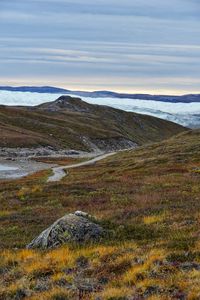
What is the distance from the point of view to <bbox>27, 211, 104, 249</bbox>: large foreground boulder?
19516 millimetres

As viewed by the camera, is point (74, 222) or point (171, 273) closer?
point (171, 273)

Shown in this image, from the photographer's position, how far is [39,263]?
16844 millimetres

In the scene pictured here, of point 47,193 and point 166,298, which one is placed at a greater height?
point 166,298

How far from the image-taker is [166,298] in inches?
503

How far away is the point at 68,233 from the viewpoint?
1962cm

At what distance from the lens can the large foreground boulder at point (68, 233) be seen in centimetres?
1952

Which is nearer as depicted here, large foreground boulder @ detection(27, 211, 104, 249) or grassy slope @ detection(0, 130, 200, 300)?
grassy slope @ detection(0, 130, 200, 300)

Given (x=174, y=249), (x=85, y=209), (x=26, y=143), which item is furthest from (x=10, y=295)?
(x=26, y=143)

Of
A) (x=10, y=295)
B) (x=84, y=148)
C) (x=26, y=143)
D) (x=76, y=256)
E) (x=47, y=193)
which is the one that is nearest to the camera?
(x=10, y=295)

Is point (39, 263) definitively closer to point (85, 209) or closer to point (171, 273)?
point (171, 273)

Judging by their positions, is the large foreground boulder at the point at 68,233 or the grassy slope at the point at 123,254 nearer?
the grassy slope at the point at 123,254

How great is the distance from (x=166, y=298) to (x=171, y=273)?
2.10 m

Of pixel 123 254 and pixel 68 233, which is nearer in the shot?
pixel 123 254

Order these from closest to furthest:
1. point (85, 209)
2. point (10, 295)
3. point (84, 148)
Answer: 1. point (10, 295)
2. point (85, 209)
3. point (84, 148)
